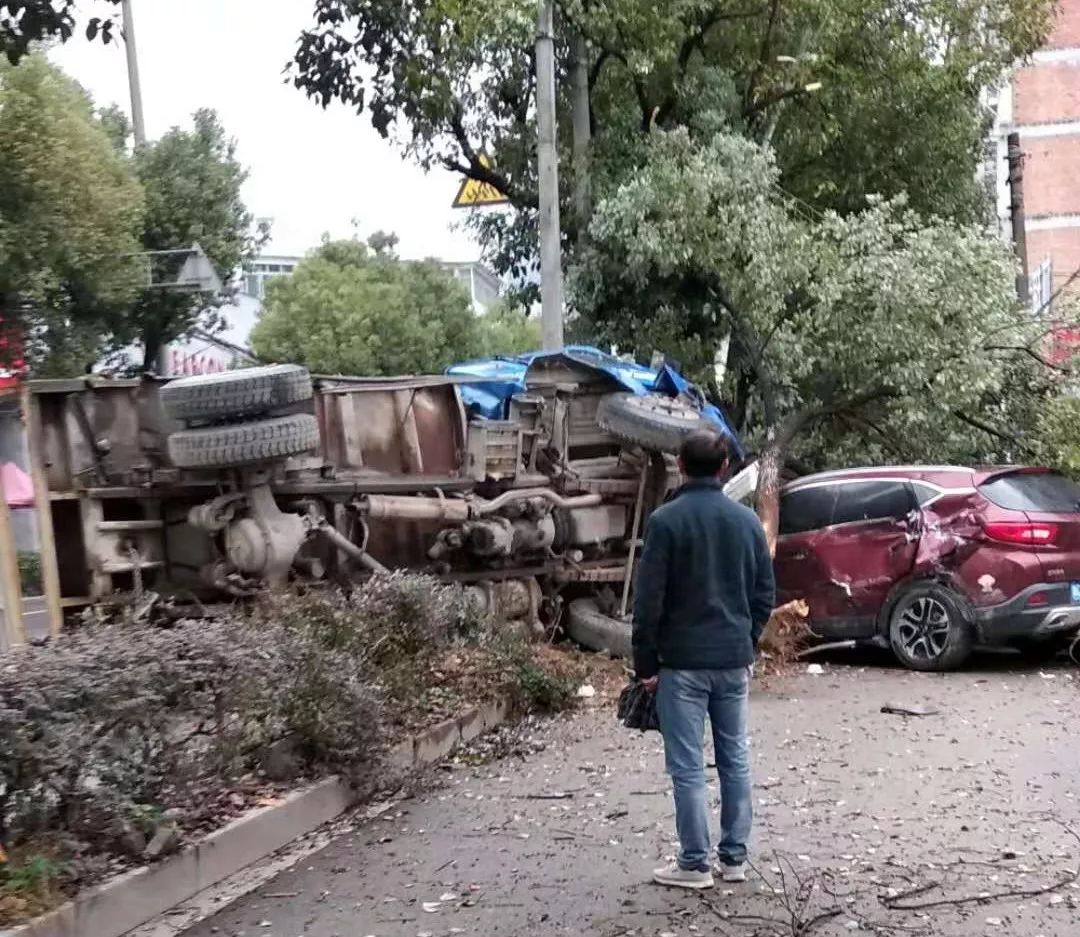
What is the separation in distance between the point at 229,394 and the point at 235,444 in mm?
326

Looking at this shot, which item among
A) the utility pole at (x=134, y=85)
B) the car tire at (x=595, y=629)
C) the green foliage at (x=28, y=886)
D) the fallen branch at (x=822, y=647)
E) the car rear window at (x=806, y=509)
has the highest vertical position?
the utility pole at (x=134, y=85)

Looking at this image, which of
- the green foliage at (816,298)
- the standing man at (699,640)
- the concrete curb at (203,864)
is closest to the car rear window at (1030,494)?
the green foliage at (816,298)

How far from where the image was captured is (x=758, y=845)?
5.65 metres

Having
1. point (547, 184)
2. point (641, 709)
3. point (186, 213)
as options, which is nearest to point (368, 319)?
point (186, 213)

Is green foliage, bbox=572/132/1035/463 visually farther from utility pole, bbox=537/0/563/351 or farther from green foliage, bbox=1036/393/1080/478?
utility pole, bbox=537/0/563/351

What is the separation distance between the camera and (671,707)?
511 cm

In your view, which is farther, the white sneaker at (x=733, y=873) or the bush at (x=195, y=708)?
the white sneaker at (x=733, y=873)

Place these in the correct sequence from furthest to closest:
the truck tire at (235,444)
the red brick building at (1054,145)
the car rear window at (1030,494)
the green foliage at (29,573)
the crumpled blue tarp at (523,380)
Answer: the red brick building at (1054,145) < the crumpled blue tarp at (523,380) < the car rear window at (1030,494) < the green foliage at (29,573) < the truck tire at (235,444)

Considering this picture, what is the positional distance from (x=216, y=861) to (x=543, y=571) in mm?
5893

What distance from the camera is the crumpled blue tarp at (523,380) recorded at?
11.1 metres

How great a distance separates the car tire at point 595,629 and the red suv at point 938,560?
1830 mm

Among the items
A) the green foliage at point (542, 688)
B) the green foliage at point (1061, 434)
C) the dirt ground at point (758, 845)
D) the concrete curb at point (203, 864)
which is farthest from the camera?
the green foliage at point (1061, 434)

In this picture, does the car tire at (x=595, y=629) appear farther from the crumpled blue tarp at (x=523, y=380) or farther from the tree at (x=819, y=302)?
the tree at (x=819, y=302)

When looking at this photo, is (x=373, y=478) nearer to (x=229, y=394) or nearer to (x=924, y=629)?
Answer: (x=229, y=394)
